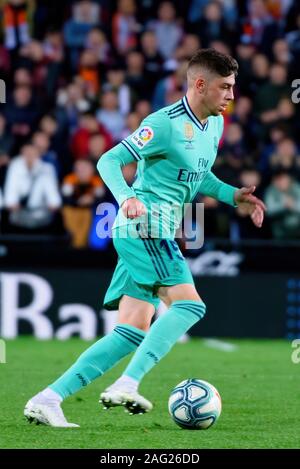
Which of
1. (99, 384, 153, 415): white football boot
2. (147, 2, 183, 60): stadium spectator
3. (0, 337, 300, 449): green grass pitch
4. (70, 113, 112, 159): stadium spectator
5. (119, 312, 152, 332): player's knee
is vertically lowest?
(0, 337, 300, 449): green grass pitch

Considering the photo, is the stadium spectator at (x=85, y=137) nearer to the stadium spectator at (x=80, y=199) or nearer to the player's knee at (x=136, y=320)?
the stadium spectator at (x=80, y=199)

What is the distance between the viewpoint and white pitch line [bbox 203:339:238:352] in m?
12.1

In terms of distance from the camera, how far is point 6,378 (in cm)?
902

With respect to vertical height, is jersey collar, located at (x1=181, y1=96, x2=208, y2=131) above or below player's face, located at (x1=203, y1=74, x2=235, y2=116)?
below

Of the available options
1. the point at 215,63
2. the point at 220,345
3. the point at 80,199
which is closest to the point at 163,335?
the point at 215,63

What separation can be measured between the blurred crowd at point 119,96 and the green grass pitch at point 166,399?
1565 mm

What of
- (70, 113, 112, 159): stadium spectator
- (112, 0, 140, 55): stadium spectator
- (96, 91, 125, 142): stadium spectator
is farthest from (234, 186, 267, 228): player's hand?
(112, 0, 140, 55): stadium spectator

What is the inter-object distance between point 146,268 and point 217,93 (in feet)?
3.36

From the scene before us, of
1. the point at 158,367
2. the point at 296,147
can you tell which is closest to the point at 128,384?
the point at 158,367

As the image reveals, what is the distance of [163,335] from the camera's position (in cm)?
628

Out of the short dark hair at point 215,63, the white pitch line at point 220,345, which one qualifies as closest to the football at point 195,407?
the short dark hair at point 215,63

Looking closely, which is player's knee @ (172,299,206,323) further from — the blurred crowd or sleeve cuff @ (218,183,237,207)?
the blurred crowd

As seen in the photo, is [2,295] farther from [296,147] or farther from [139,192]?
[139,192]

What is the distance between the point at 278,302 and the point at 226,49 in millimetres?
3911
